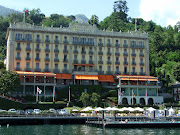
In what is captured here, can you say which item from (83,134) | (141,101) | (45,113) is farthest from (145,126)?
(141,101)

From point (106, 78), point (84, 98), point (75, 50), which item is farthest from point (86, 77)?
point (84, 98)

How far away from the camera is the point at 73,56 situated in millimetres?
94625

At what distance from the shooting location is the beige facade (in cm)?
9012

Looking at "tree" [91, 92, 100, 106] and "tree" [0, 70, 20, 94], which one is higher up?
"tree" [0, 70, 20, 94]

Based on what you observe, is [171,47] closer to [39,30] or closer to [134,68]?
[134,68]

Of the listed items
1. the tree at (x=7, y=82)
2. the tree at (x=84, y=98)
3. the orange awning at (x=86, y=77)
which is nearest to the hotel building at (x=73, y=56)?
the orange awning at (x=86, y=77)

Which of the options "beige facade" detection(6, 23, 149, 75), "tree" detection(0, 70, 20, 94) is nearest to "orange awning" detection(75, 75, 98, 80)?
"beige facade" detection(6, 23, 149, 75)

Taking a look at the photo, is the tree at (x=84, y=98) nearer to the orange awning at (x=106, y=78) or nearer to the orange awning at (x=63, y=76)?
the orange awning at (x=63, y=76)

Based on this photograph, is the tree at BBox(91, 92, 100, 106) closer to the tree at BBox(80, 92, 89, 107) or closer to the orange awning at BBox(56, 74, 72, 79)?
the tree at BBox(80, 92, 89, 107)

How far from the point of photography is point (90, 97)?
84188 mm

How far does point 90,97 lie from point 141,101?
16616mm

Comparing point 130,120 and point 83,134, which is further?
point 130,120

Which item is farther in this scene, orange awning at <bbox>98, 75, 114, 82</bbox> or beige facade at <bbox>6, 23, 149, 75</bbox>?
orange awning at <bbox>98, 75, 114, 82</bbox>

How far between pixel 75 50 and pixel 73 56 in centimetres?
199
